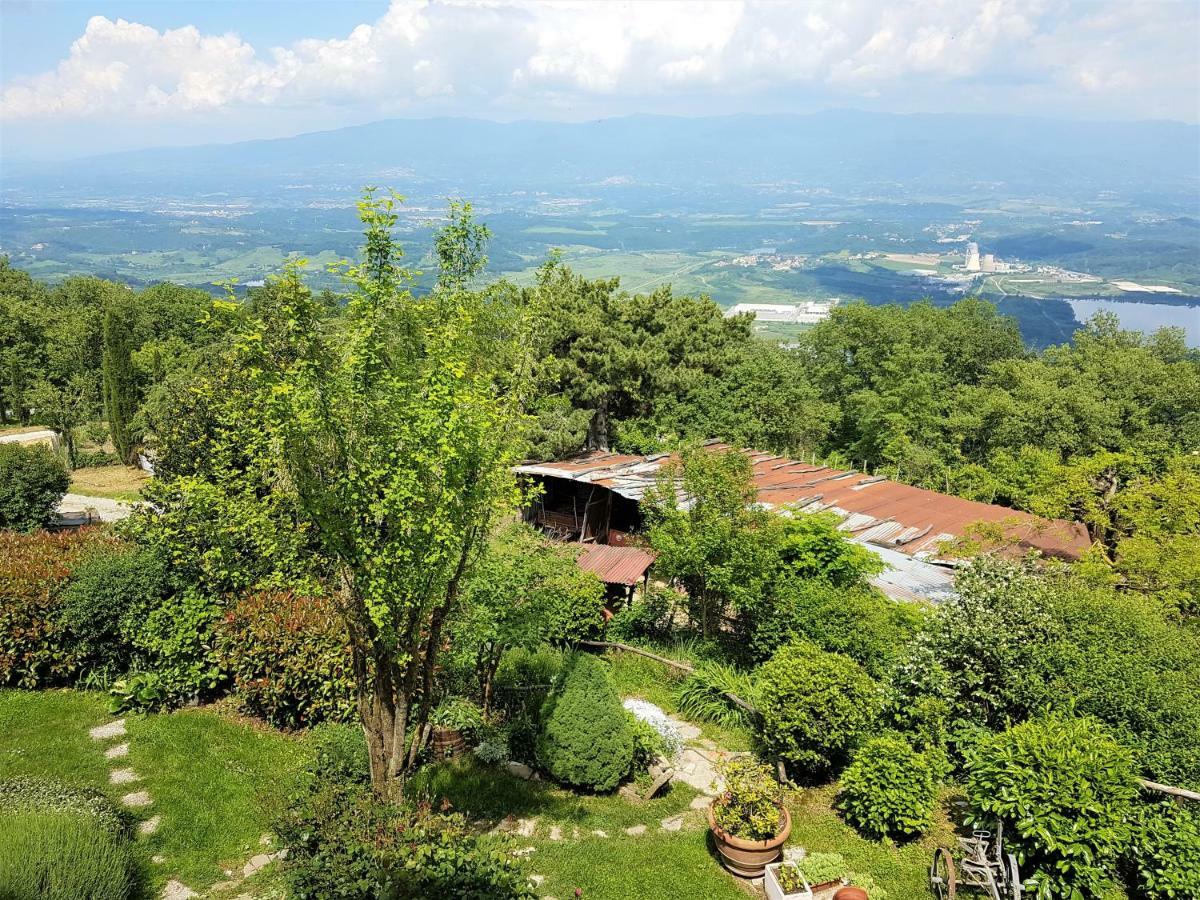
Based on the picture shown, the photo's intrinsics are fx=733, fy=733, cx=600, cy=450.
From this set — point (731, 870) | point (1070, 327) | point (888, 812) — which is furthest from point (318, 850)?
point (1070, 327)

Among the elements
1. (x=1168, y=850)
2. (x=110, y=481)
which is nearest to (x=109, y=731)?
(x=1168, y=850)

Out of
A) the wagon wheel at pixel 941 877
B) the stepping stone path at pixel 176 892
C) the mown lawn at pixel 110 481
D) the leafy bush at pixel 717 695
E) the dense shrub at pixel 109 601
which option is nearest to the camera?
the stepping stone path at pixel 176 892

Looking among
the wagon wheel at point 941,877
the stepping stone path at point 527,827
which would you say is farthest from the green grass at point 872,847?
the stepping stone path at point 527,827

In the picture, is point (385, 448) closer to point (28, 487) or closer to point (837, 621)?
point (837, 621)

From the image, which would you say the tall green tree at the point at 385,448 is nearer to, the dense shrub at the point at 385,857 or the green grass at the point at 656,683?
the dense shrub at the point at 385,857

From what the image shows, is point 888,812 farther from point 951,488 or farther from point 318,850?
point 951,488

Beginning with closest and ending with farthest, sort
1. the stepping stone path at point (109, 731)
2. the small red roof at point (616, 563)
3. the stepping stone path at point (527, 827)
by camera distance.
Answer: the stepping stone path at point (527, 827), the stepping stone path at point (109, 731), the small red roof at point (616, 563)
